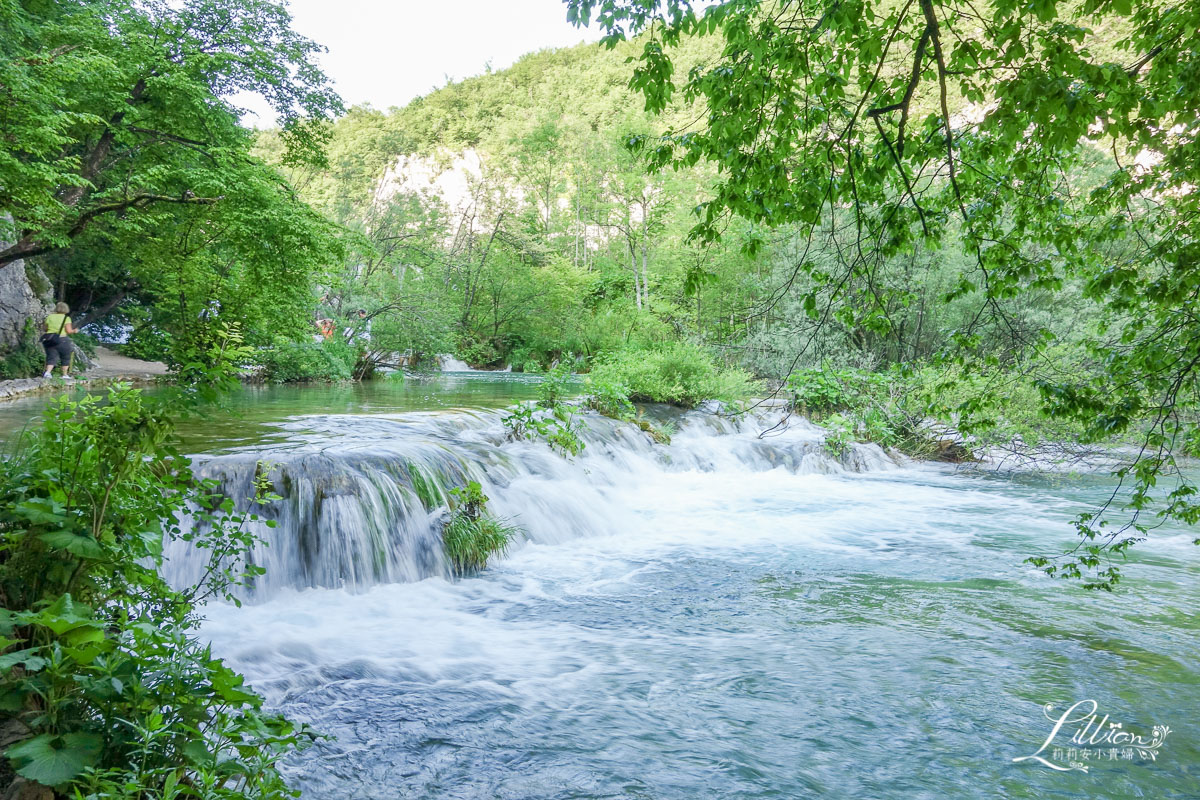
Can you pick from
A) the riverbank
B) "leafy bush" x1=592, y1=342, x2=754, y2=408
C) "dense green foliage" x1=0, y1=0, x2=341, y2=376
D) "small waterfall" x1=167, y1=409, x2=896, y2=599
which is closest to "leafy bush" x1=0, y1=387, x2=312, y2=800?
"small waterfall" x1=167, y1=409, x2=896, y2=599

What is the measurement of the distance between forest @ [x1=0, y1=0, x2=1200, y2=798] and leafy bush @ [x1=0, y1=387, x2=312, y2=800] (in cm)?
2

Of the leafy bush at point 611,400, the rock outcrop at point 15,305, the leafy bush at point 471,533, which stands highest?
the rock outcrop at point 15,305

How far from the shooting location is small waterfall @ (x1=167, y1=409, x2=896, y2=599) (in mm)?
6781

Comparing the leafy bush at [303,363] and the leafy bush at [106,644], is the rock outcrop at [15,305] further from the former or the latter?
the leafy bush at [106,644]

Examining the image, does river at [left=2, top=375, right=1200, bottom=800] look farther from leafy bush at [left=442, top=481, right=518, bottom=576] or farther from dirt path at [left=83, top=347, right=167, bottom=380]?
dirt path at [left=83, top=347, right=167, bottom=380]

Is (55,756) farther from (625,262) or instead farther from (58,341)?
(625,262)

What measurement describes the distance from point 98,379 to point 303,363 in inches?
196

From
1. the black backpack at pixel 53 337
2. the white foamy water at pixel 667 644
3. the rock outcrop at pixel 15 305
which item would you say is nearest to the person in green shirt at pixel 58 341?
the black backpack at pixel 53 337

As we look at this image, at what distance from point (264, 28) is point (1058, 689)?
70.2 ft

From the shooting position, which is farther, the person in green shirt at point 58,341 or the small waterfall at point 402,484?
A: the person in green shirt at point 58,341

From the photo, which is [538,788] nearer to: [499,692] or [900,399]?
[499,692]

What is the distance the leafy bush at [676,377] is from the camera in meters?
16.7

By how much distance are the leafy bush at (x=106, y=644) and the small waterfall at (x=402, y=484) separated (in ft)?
2.36

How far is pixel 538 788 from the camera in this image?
11.8 feet
